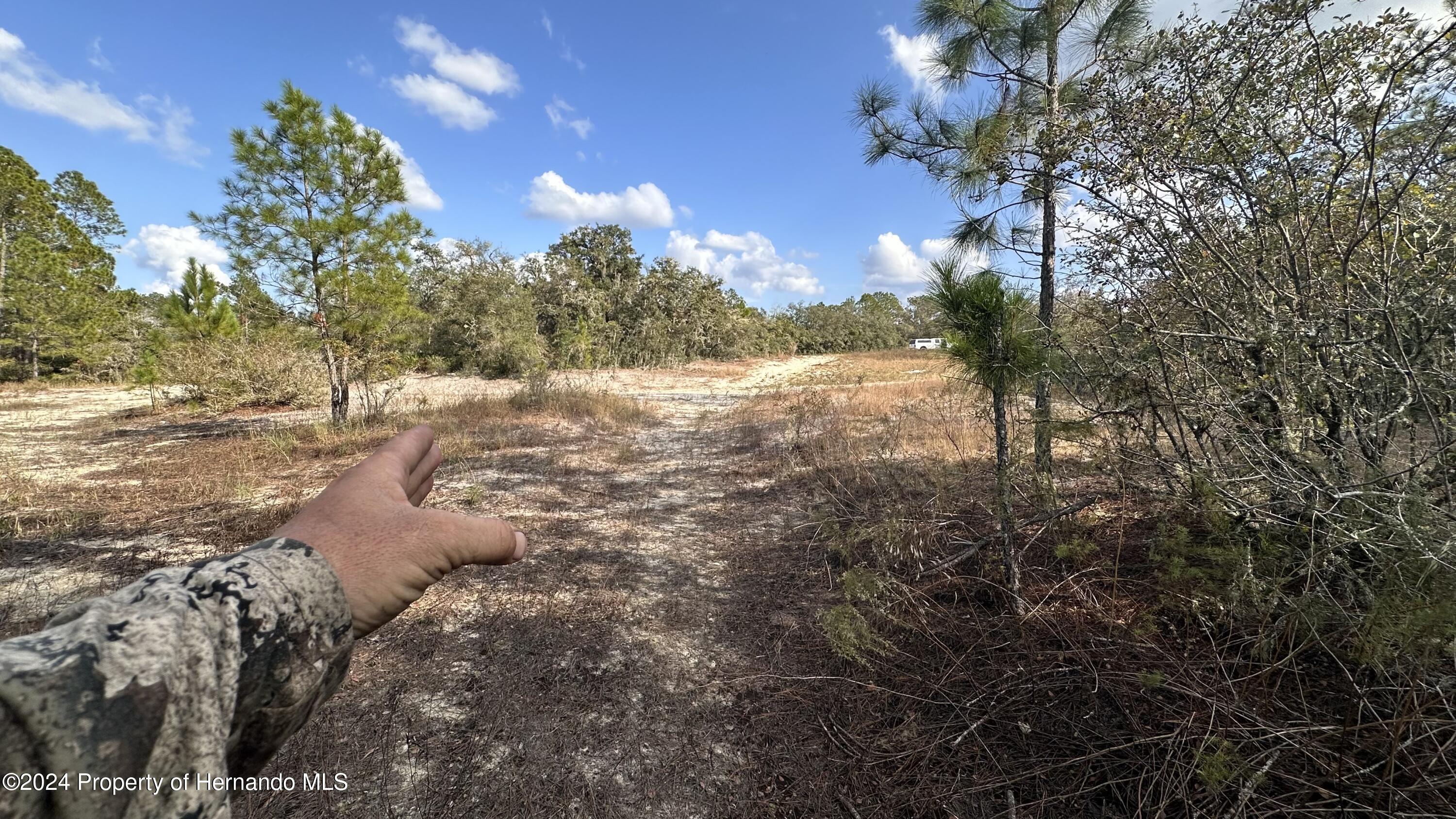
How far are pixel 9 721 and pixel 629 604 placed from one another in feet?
9.57

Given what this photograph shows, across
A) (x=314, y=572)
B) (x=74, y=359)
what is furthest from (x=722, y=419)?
(x=74, y=359)

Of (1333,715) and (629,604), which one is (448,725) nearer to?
(629,604)

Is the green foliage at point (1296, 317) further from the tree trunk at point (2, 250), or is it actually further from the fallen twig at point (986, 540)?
the tree trunk at point (2, 250)

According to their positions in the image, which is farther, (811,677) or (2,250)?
(2,250)

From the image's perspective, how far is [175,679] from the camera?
1.63 ft

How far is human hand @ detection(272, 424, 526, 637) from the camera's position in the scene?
74cm

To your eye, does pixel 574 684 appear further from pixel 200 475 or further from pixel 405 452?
pixel 200 475

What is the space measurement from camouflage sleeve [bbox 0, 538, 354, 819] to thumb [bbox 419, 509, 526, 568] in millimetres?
156

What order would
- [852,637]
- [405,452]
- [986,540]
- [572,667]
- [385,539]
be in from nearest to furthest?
[385,539]
[405,452]
[852,637]
[572,667]
[986,540]

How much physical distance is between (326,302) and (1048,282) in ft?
30.0

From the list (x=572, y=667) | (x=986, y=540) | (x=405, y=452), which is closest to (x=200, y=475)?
(x=572, y=667)

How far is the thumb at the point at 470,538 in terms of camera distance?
2.72 ft

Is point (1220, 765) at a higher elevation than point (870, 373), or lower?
lower

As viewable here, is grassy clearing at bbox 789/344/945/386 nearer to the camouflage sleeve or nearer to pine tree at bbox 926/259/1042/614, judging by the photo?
pine tree at bbox 926/259/1042/614
